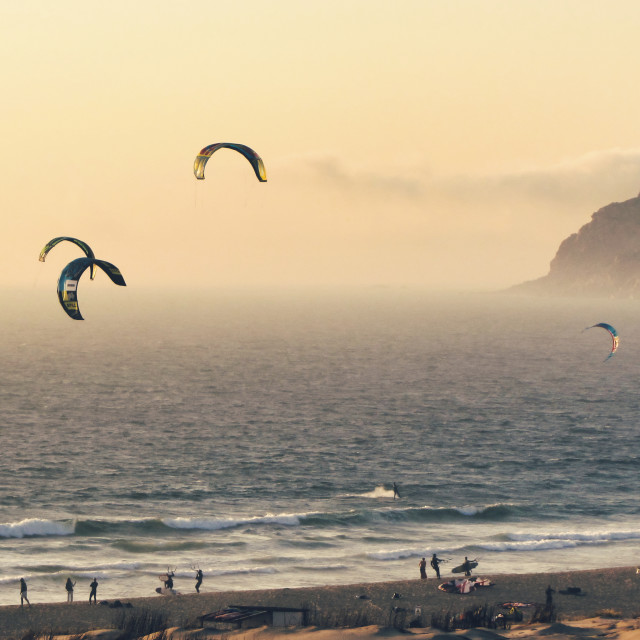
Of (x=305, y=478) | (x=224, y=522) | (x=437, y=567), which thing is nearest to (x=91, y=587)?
(x=224, y=522)

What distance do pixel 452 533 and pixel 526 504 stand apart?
687cm

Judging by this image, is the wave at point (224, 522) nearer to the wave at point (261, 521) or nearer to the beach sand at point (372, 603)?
the wave at point (261, 521)

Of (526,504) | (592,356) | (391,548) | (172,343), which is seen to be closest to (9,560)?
(391,548)

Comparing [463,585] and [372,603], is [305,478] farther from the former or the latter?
[372,603]

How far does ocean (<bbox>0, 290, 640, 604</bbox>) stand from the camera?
4738 centimetres

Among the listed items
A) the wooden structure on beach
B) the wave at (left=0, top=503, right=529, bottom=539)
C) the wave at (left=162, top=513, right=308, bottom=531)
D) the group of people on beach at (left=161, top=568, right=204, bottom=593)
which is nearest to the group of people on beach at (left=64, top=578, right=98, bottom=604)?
the group of people on beach at (left=161, top=568, right=204, bottom=593)

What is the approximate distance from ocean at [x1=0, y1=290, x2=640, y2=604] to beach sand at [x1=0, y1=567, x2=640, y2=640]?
8.65 feet

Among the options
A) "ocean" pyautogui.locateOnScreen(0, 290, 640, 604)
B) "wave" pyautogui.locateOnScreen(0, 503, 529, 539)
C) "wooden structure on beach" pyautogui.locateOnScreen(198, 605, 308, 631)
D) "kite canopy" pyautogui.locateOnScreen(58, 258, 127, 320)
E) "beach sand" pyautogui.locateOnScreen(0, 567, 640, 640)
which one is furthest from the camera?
"wave" pyautogui.locateOnScreen(0, 503, 529, 539)

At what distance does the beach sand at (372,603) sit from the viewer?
1419 inches

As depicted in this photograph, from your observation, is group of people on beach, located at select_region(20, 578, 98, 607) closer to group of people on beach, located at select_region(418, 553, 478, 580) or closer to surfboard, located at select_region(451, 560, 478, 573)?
group of people on beach, located at select_region(418, 553, 478, 580)

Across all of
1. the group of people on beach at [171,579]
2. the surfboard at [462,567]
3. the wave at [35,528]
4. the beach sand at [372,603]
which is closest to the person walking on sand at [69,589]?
the beach sand at [372,603]

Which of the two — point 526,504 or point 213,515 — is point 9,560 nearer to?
point 213,515

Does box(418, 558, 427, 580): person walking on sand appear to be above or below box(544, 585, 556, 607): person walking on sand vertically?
above

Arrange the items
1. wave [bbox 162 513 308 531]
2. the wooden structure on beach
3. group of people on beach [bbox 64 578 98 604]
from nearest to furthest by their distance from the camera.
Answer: the wooden structure on beach → group of people on beach [bbox 64 578 98 604] → wave [bbox 162 513 308 531]
